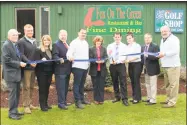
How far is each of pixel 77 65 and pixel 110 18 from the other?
21.6ft

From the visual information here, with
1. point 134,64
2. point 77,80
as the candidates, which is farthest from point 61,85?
point 134,64

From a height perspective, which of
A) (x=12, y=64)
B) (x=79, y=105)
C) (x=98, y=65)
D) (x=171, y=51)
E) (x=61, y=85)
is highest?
(x=171, y=51)

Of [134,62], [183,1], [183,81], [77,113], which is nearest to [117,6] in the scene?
[183,1]

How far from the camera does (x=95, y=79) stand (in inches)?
356

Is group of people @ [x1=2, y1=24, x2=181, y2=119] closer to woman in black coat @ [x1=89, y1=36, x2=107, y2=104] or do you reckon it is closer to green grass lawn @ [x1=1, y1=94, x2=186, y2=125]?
woman in black coat @ [x1=89, y1=36, x2=107, y2=104]

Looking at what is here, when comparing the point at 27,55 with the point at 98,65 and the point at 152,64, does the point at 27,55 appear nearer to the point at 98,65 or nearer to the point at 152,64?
the point at 98,65

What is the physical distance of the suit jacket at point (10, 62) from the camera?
7.52 metres

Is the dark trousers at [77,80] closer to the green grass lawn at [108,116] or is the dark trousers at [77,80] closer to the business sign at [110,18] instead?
the green grass lawn at [108,116]

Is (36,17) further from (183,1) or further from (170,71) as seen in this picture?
(170,71)

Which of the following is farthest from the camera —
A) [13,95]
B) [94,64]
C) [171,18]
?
[171,18]

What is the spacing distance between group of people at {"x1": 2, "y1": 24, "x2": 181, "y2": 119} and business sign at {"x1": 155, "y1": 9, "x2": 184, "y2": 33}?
19.3 ft

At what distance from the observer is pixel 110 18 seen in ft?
48.7

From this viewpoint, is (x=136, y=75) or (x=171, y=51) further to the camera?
(x=136, y=75)

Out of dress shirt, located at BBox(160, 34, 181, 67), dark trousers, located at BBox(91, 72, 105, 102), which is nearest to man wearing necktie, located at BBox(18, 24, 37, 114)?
dark trousers, located at BBox(91, 72, 105, 102)
